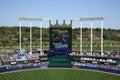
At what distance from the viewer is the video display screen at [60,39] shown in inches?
2537

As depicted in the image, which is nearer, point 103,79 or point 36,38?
point 103,79

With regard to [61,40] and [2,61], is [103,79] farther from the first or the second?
[2,61]

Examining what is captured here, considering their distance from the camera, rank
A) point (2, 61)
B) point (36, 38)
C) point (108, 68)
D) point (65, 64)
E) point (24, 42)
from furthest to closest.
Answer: point (36, 38) → point (24, 42) → point (65, 64) → point (2, 61) → point (108, 68)

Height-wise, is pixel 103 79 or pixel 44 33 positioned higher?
pixel 44 33

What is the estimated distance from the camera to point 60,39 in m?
64.4

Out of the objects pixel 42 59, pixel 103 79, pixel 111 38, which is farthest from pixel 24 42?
pixel 103 79

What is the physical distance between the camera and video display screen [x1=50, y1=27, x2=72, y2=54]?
6444 cm

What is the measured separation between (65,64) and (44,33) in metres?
51.9

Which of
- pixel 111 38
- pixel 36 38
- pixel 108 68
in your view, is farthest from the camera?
pixel 111 38

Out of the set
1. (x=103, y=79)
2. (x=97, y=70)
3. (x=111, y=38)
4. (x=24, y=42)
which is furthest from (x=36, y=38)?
(x=103, y=79)

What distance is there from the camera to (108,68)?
56.1 meters

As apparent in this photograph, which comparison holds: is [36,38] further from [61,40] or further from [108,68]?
[108,68]

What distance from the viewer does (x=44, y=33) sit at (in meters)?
116

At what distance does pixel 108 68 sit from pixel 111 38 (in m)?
73.8
